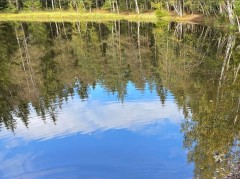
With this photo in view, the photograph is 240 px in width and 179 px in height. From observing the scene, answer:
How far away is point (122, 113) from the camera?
94.6 feet

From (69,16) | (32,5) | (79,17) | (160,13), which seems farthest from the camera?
(32,5)

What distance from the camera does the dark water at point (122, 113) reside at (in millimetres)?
20250

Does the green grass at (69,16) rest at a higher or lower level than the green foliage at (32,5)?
lower

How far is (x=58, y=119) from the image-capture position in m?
28.2

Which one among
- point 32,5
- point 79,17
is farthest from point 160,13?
point 32,5

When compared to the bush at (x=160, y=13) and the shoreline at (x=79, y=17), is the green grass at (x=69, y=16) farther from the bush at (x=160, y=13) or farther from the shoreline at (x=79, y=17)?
the bush at (x=160, y=13)

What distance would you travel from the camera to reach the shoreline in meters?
105

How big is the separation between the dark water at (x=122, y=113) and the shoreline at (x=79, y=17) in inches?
1910

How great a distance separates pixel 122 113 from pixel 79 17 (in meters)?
90.5

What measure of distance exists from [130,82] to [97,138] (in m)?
15.4

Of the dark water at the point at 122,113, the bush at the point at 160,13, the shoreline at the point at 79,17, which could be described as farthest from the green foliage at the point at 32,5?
the dark water at the point at 122,113

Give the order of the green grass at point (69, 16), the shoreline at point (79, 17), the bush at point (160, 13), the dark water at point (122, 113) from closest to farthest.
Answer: the dark water at point (122, 113), the bush at point (160, 13), the shoreline at point (79, 17), the green grass at point (69, 16)

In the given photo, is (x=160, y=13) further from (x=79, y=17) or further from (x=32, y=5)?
(x=32, y=5)

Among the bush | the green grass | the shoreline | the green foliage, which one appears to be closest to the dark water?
the bush
